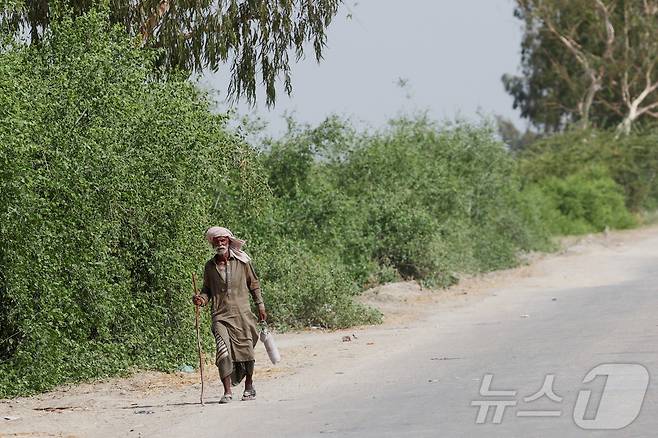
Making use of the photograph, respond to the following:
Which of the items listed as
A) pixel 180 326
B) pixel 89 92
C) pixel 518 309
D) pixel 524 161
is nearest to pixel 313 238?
pixel 518 309

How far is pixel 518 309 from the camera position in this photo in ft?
73.3

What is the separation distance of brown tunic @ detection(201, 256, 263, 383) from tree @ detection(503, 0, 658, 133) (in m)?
53.1

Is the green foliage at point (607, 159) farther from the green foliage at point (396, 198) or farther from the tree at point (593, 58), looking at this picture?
the green foliage at point (396, 198)

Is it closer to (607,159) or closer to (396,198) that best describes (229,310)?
(396,198)

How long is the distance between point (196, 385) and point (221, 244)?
7.24 ft

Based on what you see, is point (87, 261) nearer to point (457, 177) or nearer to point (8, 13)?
point (8, 13)

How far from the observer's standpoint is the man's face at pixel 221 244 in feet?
40.4

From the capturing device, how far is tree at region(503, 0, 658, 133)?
225 ft

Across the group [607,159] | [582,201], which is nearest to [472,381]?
[582,201]

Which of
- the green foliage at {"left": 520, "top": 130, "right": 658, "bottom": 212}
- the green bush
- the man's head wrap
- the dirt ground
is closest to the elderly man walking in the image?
the man's head wrap

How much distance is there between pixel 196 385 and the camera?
45.8 feet

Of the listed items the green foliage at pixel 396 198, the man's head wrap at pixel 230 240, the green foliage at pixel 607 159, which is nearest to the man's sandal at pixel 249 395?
the man's head wrap at pixel 230 240

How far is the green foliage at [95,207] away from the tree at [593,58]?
50.9 m

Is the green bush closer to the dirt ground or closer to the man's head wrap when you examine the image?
the dirt ground
